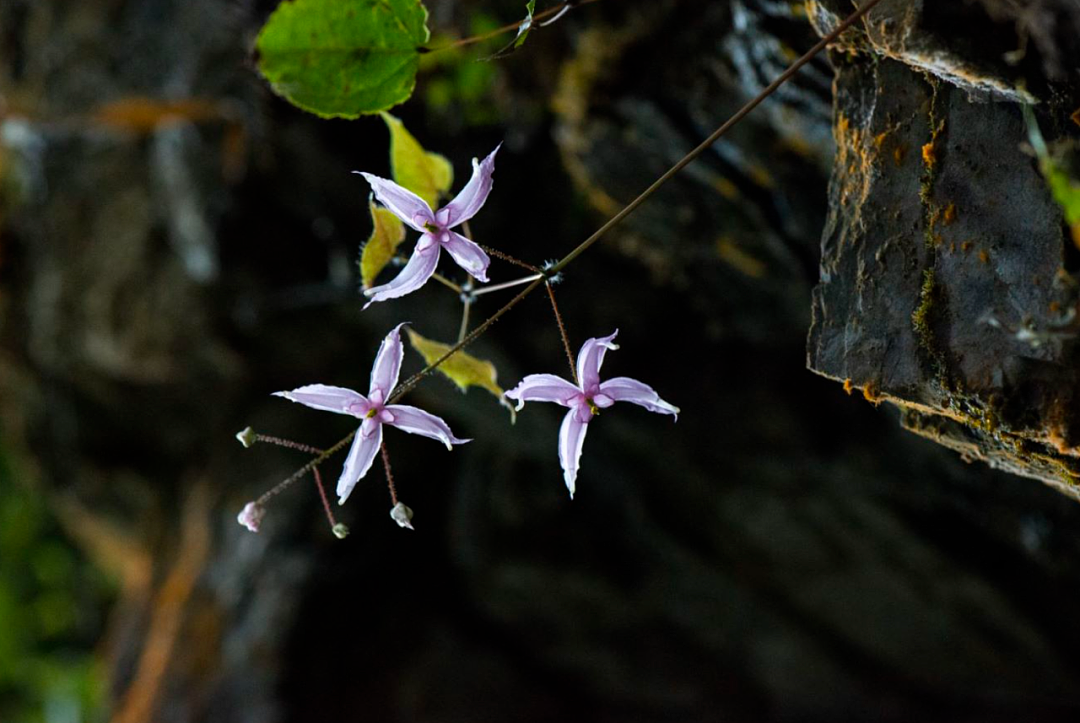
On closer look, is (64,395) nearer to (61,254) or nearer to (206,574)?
(61,254)

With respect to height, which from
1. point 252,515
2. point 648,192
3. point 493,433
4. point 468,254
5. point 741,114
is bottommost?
point 493,433

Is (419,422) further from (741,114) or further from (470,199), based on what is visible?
(741,114)

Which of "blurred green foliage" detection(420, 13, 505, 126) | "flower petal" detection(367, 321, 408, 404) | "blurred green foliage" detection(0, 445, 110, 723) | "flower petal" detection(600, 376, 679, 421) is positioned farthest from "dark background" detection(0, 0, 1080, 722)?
"blurred green foliage" detection(0, 445, 110, 723)

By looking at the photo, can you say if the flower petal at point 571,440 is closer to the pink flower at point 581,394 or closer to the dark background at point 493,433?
the pink flower at point 581,394

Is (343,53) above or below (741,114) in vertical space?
below

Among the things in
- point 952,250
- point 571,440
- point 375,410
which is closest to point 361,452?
point 375,410

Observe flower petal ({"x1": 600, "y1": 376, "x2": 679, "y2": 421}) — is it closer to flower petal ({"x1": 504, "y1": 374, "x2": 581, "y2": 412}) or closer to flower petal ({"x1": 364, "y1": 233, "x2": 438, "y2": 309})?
flower petal ({"x1": 504, "y1": 374, "x2": 581, "y2": 412})
